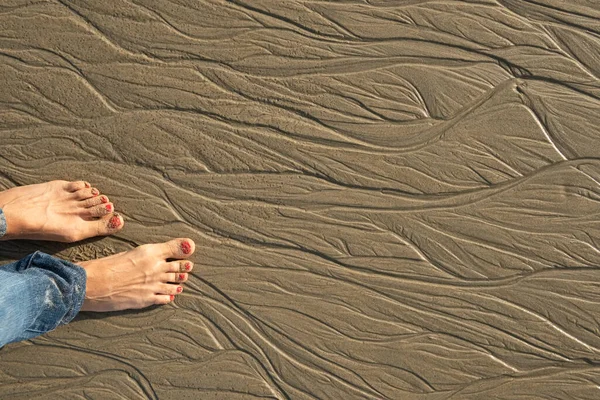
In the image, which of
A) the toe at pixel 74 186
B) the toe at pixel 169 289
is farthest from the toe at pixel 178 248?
the toe at pixel 74 186

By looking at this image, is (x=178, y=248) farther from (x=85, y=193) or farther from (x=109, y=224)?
(x=85, y=193)

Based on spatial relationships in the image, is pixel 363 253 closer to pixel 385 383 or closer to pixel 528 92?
pixel 385 383

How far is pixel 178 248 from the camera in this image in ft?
6.94

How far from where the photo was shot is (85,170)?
7.03 feet

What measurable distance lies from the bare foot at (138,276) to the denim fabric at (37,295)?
59mm

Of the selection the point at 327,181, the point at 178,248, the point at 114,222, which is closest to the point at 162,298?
the point at 178,248

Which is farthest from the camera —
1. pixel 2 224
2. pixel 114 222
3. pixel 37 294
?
pixel 114 222

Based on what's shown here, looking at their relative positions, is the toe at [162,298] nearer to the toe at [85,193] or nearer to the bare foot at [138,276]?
the bare foot at [138,276]

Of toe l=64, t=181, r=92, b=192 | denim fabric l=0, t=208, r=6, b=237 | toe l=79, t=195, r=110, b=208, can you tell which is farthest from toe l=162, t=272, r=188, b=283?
denim fabric l=0, t=208, r=6, b=237

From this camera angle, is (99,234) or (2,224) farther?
(99,234)

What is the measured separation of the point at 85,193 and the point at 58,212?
0.12 meters

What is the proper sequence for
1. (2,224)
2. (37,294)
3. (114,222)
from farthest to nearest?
(114,222)
(2,224)
(37,294)

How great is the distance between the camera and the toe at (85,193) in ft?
6.89

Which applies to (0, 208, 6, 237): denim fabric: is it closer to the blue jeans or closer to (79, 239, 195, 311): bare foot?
the blue jeans
